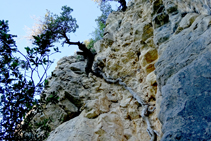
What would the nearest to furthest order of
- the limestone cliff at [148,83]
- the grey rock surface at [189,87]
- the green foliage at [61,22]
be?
1. the grey rock surface at [189,87]
2. the limestone cliff at [148,83]
3. the green foliage at [61,22]

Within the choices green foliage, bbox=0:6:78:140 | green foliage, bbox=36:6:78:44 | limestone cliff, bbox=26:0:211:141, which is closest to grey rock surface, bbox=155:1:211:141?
limestone cliff, bbox=26:0:211:141

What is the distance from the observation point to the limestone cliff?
244cm

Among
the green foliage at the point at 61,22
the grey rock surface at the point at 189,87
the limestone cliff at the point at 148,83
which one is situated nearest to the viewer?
the grey rock surface at the point at 189,87

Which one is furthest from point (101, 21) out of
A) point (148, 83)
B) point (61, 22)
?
point (148, 83)

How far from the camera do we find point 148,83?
5.42 m

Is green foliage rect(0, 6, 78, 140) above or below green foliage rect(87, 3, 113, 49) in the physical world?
below

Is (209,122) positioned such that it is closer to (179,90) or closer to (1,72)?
(179,90)

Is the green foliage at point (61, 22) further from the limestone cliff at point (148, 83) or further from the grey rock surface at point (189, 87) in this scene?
the grey rock surface at point (189, 87)

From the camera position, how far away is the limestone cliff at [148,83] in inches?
96.2

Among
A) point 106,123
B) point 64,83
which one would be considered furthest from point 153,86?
point 64,83

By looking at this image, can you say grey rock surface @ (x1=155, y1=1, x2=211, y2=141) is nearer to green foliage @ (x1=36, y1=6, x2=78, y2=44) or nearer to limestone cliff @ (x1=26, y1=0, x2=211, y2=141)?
limestone cliff @ (x1=26, y1=0, x2=211, y2=141)

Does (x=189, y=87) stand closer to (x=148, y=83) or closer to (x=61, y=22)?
(x=148, y=83)

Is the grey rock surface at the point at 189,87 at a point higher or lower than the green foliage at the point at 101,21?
lower

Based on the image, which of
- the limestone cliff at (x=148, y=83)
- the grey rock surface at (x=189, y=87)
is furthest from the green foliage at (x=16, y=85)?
the grey rock surface at (x=189, y=87)
